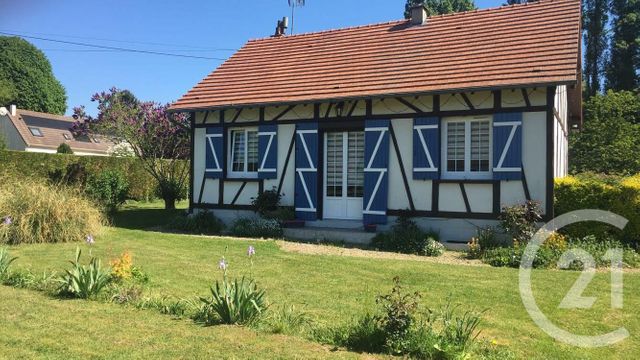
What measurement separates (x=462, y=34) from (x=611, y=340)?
9.97m

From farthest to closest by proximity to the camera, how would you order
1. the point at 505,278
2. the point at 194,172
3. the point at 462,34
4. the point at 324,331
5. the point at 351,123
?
the point at 194,172 < the point at 462,34 < the point at 351,123 < the point at 505,278 < the point at 324,331

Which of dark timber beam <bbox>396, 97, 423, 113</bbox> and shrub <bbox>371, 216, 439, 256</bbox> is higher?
dark timber beam <bbox>396, 97, 423, 113</bbox>

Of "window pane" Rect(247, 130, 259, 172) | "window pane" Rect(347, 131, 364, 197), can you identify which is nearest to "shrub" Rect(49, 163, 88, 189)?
"window pane" Rect(247, 130, 259, 172)

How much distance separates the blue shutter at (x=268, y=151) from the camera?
13.2 metres

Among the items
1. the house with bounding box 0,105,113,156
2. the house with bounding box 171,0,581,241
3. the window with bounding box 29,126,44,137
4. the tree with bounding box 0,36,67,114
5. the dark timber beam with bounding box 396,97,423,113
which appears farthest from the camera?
the tree with bounding box 0,36,67,114

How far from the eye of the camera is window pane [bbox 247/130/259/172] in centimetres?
1389

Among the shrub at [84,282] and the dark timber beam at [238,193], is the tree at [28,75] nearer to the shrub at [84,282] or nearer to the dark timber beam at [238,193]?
the dark timber beam at [238,193]

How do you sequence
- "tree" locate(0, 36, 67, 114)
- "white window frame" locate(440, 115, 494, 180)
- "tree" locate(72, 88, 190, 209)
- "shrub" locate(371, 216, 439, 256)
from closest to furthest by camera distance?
"shrub" locate(371, 216, 439, 256), "white window frame" locate(440, 115, 494, 180), "tree" locate(72, 88, 190, 209), "tree" locate(0, 36, 67, 114)

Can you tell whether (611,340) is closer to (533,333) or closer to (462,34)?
(533,333)

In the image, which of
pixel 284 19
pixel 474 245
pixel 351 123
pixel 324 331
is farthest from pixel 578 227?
pixel 284 19

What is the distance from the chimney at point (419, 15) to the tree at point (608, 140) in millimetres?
9752

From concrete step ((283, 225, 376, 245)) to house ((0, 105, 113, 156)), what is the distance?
100ft

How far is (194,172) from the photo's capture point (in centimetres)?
1455

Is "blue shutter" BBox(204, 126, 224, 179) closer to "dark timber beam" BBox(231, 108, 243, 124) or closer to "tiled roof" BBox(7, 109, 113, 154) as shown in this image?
"dark timber beam" BBox(231, 108, 243, 124)
